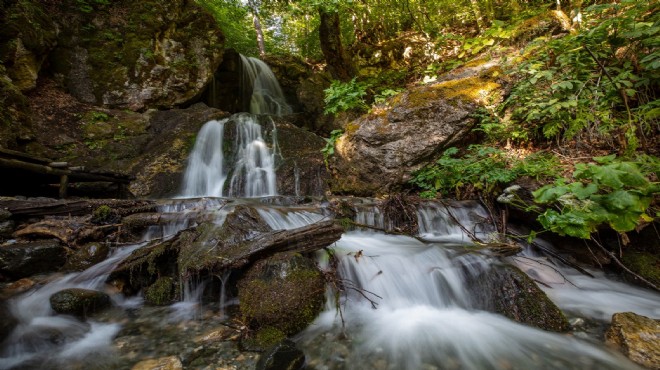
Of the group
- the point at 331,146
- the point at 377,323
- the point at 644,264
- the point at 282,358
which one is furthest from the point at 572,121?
the point at 282,358

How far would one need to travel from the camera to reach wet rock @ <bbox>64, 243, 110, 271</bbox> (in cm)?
354

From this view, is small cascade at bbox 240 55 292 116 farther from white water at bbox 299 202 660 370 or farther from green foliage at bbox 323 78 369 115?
white water at bbox 299 202 660 370

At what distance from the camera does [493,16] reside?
9.48 metres

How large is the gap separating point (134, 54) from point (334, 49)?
23.9 ft

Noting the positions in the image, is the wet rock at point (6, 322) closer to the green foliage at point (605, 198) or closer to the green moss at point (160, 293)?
the green moss at point (160, 293)

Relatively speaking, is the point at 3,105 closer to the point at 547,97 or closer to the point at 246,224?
the point at 246,224

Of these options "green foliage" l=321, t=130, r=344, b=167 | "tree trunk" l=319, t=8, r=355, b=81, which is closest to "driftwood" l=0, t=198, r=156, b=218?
"green foliage" l=321, t=130, r=344, b=167

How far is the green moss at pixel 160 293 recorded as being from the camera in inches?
121

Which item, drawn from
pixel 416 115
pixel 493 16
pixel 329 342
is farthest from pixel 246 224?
pixel 493 16

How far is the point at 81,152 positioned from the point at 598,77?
1110 centimetres

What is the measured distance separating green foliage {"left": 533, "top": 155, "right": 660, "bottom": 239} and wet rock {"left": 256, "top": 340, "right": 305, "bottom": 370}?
246 centimetres

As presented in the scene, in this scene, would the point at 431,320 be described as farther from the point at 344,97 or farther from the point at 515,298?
the point at 344,97

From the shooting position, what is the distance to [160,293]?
10.1ft

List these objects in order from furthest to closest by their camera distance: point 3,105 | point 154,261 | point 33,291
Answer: point 3,105, point 154,261, point 33,291
